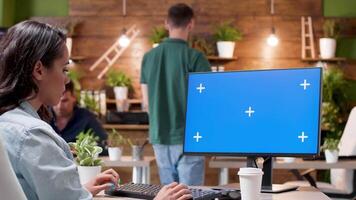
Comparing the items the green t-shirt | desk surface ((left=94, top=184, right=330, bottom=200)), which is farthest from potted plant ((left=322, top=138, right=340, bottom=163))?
desk surface ((left=94, top=184, right=330, bottom=200))

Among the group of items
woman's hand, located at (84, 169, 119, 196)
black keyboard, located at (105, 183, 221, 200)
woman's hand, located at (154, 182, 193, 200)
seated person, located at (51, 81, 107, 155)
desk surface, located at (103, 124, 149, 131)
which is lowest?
desk surface, located at (103, 124, 149, 131)

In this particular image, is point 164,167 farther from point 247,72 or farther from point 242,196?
point 242,196

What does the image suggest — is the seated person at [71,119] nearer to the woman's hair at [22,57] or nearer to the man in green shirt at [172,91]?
the man in green shirt at [172,91]

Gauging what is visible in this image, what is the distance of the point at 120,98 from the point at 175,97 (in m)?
2.67

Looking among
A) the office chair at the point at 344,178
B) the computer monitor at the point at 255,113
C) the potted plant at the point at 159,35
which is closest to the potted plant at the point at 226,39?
the potted plant at the point at 159,35

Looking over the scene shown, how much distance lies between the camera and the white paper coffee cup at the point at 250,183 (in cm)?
183

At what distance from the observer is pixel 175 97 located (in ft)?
12.8

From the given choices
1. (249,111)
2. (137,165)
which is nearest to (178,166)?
(137,165)

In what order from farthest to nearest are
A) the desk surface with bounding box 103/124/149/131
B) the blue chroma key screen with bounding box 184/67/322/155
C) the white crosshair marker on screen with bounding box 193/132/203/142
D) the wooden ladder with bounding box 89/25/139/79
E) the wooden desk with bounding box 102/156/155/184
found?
1. the wooden ladder with bounding box 89/25/139/79
2. the desk surface with bounding box 103/124/149/131
3. the wooden desk with bounding box 102/156/155/184
4. the white crosshair marker on screen with bounding box 193/132/203/142
5. the blue chroma key screen with bounding box 184/67/322/155

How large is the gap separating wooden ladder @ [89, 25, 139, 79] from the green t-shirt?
107 inches

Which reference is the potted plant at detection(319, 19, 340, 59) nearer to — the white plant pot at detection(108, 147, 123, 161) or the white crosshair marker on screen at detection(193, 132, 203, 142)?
the white plant pot at detection(108, 147, 123, 161)

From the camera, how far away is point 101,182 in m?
2.11

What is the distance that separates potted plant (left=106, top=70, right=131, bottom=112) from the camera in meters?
6.50

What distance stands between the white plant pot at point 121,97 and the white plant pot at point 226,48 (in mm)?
1059
